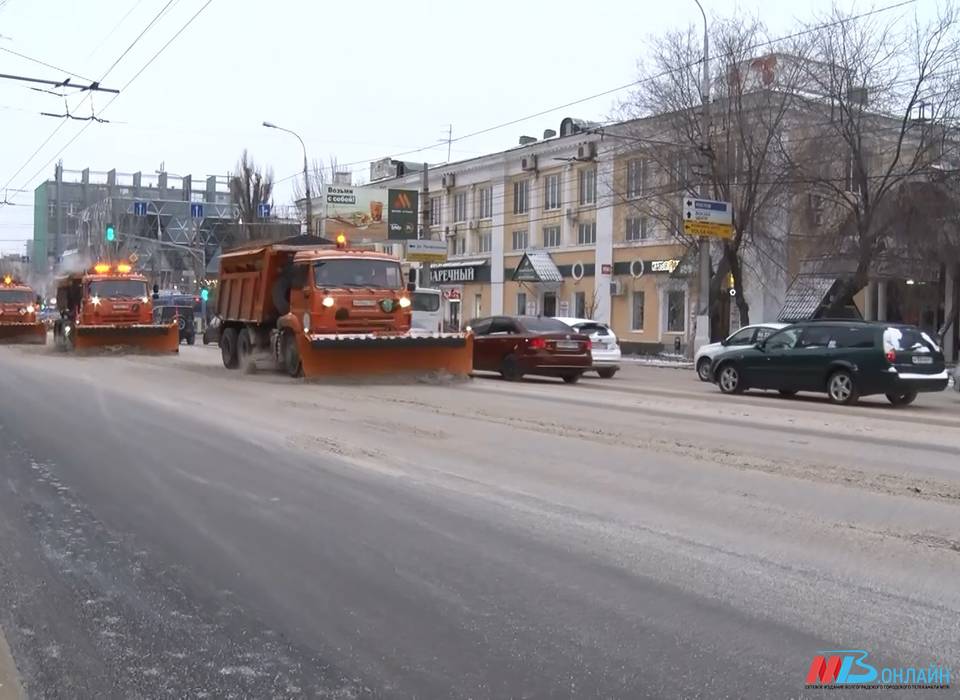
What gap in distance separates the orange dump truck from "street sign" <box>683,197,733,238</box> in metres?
15.7

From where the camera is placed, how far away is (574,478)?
8.85m

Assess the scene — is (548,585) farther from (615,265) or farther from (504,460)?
(615,265)

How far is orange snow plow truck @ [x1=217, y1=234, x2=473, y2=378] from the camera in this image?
18.5 metres

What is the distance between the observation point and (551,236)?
164 feet

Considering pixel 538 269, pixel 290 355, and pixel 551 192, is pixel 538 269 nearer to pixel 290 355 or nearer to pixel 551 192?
pixel 551 192

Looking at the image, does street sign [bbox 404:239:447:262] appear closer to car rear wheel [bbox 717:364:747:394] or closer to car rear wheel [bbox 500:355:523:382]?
car rear wheel [bbox 500:355:523:382]

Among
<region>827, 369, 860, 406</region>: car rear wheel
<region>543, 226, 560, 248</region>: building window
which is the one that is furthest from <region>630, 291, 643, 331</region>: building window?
<region>827, 369, 860, 406</region>: car rear wheel

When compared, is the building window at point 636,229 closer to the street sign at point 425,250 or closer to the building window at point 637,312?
the building window at point 637,312

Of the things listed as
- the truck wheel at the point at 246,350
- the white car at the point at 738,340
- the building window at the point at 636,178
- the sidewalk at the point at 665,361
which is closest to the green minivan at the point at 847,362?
the white car at the point at 738,340

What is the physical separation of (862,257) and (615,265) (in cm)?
1668

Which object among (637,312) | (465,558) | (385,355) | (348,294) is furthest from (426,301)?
(465,558)

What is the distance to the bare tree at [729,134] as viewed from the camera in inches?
1228

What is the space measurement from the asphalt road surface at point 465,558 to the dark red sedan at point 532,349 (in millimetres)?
8753

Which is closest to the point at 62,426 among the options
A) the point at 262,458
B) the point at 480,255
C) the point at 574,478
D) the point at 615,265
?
the point at 262,458
